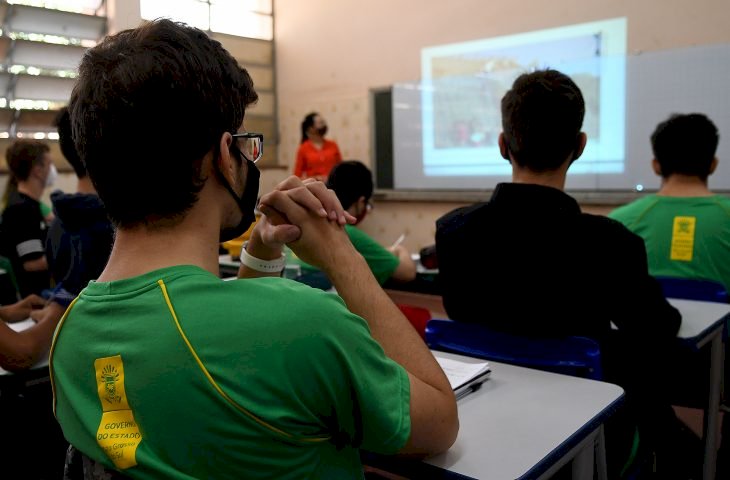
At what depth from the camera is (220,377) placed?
0.71 meters

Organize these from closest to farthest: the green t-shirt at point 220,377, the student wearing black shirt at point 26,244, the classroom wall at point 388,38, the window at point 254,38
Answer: the green t-shirt at point 220,377
the student wearing black shirt at point 26,244
the classroom wall at point 388,38
the window at point 254,38

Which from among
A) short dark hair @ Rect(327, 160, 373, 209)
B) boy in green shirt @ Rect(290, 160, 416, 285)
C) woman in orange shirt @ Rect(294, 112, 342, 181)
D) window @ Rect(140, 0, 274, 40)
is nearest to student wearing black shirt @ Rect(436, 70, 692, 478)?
boy in green shirt @ Rect(290, 160, 416, 285)

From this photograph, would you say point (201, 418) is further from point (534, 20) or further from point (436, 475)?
point (534, 20)

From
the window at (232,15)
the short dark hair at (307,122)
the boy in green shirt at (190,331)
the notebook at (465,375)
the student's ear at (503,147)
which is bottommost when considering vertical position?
the notebook at (465,375)

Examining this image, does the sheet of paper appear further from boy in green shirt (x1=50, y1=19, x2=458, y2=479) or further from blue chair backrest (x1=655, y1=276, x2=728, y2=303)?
blue chair backrest (x1=655, y1=276, x2=728, y2=303)

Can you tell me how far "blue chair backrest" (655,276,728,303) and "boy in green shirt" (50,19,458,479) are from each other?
172cm

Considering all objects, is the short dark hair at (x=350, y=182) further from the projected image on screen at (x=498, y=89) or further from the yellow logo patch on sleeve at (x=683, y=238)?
the projected image on screen at (x=498, y=89)

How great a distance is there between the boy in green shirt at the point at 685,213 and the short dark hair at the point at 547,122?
3.17 ft

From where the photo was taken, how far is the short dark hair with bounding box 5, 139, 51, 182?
3490mm

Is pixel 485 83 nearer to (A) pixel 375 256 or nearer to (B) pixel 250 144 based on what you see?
(A) pixel 375 256

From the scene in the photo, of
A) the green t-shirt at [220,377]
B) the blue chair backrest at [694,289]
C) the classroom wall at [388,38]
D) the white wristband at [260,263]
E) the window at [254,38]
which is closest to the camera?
the green t-shirt at [220,377]

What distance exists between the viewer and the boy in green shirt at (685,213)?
235cm

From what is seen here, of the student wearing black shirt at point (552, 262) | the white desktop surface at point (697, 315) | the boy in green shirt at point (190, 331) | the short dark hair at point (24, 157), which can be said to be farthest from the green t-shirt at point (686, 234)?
→ the short dark hair at point (24, 157)

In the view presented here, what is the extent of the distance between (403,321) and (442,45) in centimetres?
519
